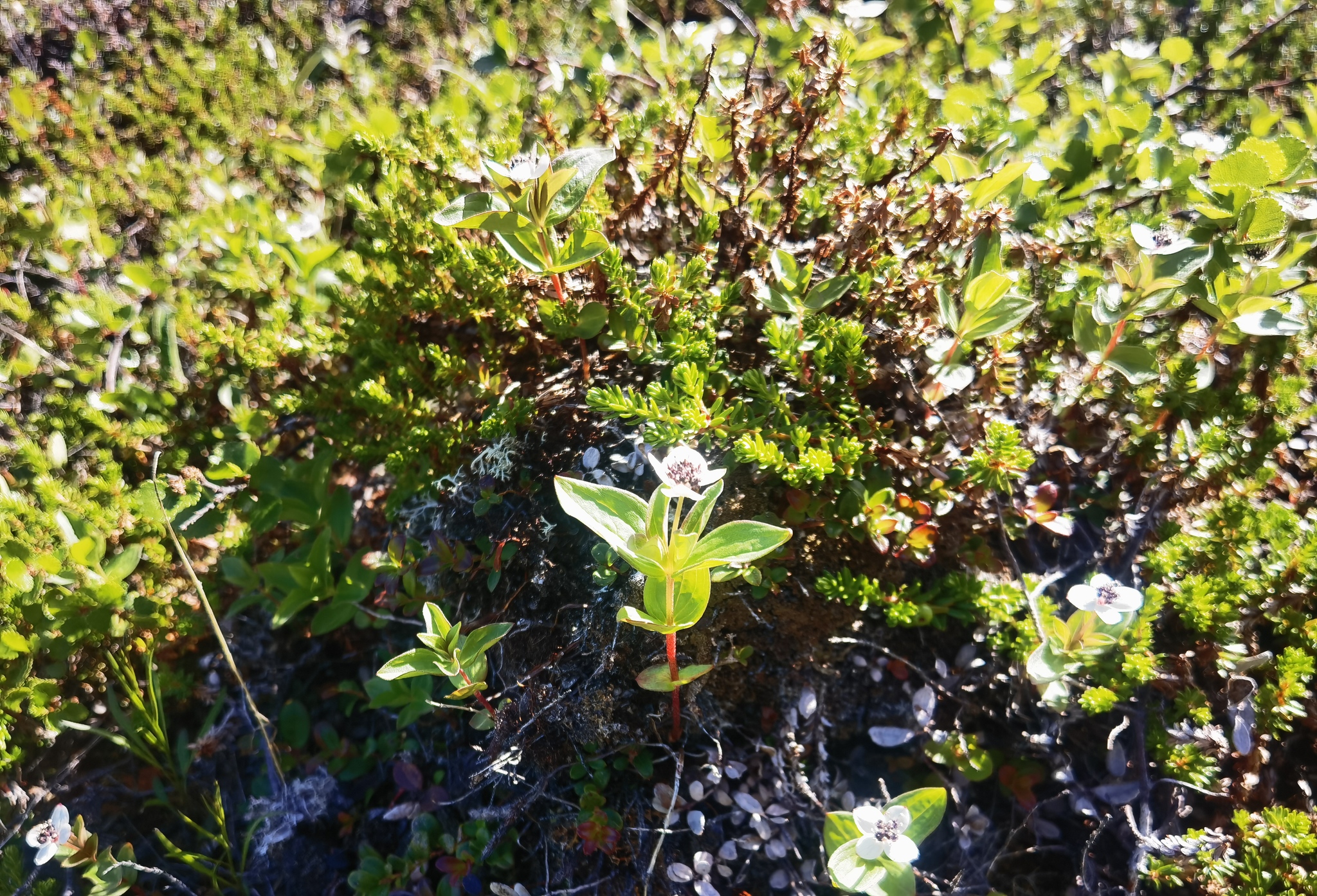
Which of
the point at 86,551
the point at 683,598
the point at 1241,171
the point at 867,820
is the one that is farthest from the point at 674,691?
the point at 1241,171

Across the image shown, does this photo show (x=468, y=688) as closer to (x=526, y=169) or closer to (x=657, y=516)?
(x=657, y=516)

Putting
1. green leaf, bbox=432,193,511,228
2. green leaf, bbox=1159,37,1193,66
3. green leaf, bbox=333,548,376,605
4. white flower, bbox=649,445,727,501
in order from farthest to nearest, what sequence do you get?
green leaf, bbox=1159,37,1193,66
green leaf, bbox=333,548,376,605
green leaf, bbox=432,193,511,228
white flower, bbox=649,445,727,501

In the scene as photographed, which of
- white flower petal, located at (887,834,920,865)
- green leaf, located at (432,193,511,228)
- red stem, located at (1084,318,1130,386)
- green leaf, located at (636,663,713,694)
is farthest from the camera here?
red stem, located at (1084,318,1130,386)

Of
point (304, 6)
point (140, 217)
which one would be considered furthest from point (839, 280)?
point (304, 6)

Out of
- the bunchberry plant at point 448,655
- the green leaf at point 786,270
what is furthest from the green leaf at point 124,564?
the green leaf at point 786,270

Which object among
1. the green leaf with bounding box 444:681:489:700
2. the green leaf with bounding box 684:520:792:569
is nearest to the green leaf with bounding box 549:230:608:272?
the green leaf with bounding box 684:520:792:569

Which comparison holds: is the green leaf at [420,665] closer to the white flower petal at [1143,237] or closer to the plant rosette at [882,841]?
the plant rosette at [882,841]

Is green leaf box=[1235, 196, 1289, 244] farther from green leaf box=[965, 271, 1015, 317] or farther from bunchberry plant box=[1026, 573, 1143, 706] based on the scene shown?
bunchberry plant box=[1026, 573, 1143, 706]
